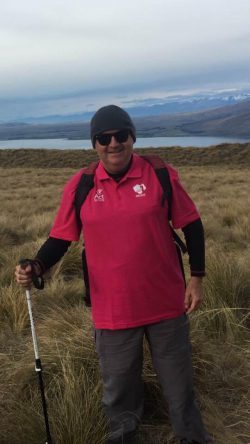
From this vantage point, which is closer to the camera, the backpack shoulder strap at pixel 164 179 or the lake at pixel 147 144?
the backpack shoulder strap at pixel 164 179

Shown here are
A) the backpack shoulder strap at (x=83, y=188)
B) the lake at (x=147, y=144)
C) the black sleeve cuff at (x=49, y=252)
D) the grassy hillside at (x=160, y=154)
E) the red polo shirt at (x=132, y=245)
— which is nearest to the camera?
the red polo shirt at (x=132, y=245)

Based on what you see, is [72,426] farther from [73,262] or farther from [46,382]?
[73,262]

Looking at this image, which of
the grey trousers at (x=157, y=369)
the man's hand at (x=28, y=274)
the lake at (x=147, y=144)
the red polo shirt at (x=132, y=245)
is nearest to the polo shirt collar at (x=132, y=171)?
the red polo shirt at (x=132, y=245)

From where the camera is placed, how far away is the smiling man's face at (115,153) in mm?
2652

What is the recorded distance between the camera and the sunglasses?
8.75 feet

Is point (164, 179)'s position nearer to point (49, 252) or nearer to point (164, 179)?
point (164, 179)

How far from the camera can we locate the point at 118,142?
266 cm

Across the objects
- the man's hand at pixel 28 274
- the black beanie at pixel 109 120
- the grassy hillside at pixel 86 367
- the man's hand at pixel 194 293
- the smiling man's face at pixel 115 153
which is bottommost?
Result: the grassy hillside at pixel 86 367

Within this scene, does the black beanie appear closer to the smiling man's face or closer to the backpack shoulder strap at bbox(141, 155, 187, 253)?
the smiling man's face

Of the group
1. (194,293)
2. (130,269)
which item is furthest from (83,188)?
(194,293)

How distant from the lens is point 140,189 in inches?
102

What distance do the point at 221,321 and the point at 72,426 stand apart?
1808 mm

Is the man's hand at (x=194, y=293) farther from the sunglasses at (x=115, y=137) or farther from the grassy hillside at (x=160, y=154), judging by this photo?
the grassy hillside at (x=160, y=154)

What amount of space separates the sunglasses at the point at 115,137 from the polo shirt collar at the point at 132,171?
5.0 inches
